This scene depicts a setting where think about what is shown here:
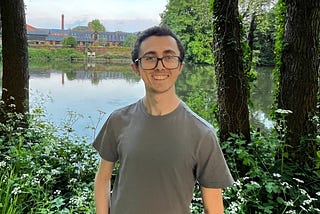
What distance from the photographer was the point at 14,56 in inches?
150

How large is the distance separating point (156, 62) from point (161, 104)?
0.43ft

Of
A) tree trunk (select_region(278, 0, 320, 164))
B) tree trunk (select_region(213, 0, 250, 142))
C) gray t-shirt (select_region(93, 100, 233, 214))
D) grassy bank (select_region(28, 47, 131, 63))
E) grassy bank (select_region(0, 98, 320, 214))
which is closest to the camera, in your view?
gray t-shirt (select_region(93, 100, 233, 214))

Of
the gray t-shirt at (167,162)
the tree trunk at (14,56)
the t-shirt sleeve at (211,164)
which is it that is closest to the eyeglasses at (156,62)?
the gray t-shirt at (167,162)

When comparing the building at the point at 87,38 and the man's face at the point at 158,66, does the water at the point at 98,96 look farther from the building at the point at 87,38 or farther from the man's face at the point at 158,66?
the building at the point at 87,38

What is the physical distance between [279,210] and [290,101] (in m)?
0.99

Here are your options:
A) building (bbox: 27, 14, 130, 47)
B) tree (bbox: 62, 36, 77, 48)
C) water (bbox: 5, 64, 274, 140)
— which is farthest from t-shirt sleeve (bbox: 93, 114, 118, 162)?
tree (bbox: 62, 36, 77, 48)

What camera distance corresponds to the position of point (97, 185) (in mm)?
1177

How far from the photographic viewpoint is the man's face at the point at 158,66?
3.30 ft

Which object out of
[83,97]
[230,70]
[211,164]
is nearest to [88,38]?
[83,97]

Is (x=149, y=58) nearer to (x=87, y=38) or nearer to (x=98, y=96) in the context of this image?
(x=98, y=96)

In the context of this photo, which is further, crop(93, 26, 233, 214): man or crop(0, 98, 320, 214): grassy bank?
crop(0, 98, 320, 214): grassy bank

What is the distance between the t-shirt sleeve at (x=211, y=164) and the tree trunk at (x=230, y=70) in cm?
208

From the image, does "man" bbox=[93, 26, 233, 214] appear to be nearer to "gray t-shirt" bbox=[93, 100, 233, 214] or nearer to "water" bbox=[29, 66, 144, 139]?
"gray t-shirt" bbox=[93, 100, 233, 214]

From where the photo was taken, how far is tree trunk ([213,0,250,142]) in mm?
2957
